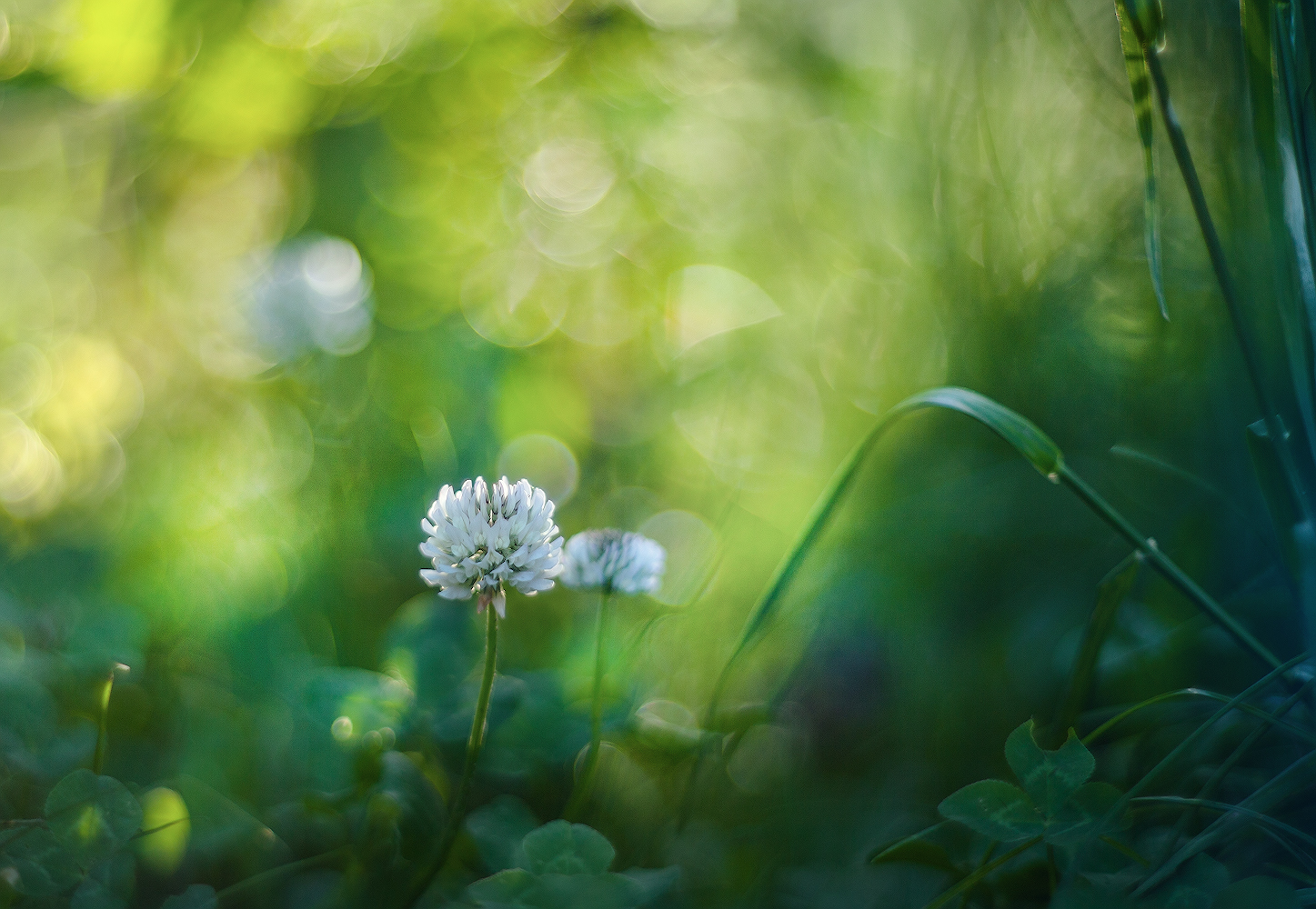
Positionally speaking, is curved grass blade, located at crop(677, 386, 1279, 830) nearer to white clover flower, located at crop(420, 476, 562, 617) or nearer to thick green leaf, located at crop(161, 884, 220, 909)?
white clover flower, located at crop(420, 476, 562, 617)

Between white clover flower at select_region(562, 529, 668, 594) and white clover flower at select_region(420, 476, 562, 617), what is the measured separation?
0.15 m

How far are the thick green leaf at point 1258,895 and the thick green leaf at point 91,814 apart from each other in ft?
2.43

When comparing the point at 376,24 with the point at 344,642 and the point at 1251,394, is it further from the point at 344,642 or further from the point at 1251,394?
the point at 1251,394

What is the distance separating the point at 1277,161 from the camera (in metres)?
0.58

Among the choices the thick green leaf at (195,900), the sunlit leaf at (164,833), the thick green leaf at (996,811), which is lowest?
the sunlit leaf at (164,833)

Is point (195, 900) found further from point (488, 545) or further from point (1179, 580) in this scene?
point (1179, 580)

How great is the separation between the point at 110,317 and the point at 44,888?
1.55 metres

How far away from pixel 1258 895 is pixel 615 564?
0.57m

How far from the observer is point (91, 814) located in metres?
0.63

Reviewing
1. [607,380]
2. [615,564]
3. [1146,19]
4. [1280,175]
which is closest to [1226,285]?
[1280,175]

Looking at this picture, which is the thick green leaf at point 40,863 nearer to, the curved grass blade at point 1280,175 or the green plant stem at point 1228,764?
the green plant stem at point 1228,764

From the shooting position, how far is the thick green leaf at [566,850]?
1.94 feet

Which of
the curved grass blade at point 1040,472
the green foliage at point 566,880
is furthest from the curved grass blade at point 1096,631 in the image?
the green foliage at point 566,880

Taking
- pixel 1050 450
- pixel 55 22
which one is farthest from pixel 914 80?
pixel 55 22
